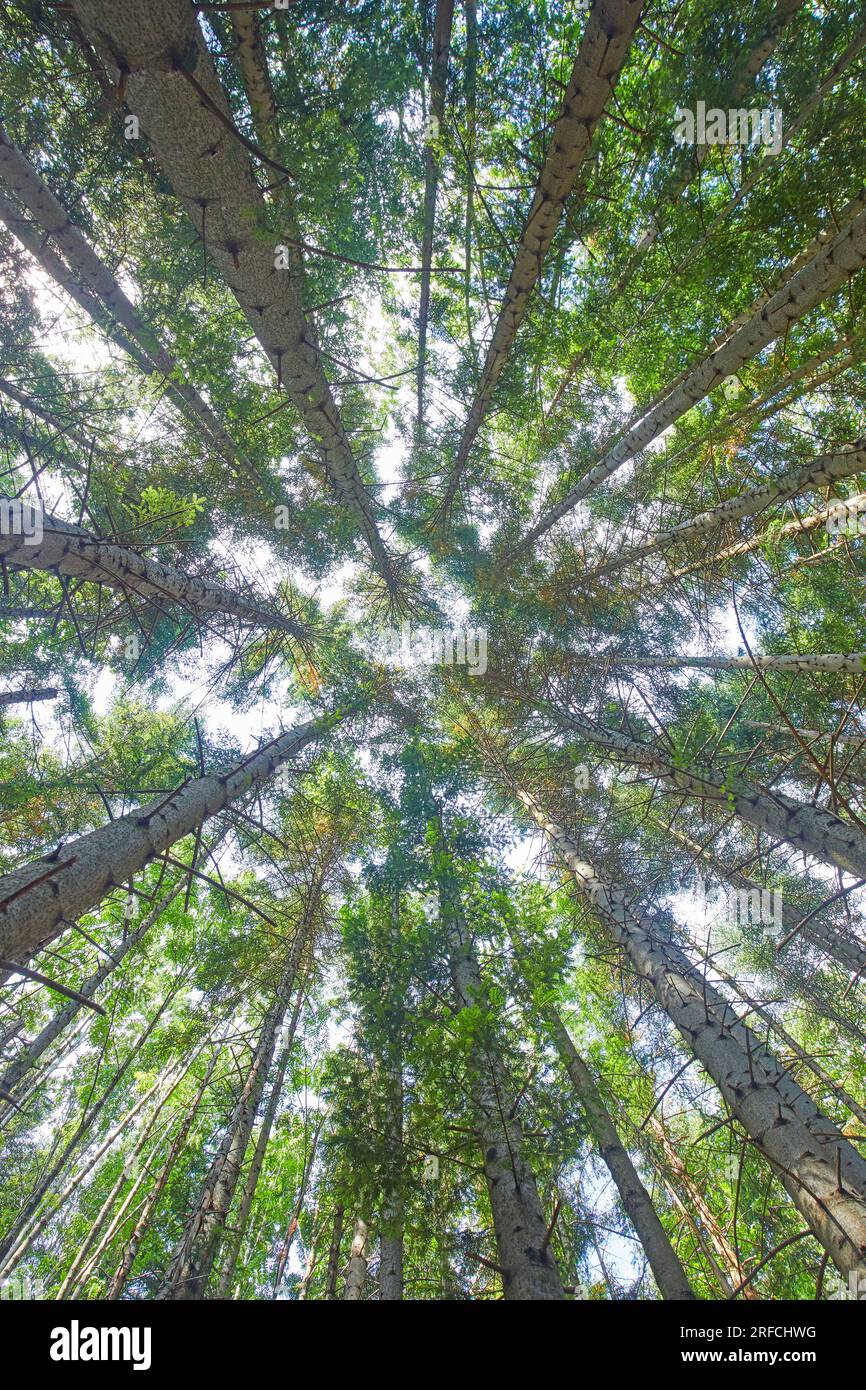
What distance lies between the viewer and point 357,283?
23.2 feet

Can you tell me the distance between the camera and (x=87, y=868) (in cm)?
293

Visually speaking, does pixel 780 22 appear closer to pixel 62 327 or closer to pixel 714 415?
pixel 714 415

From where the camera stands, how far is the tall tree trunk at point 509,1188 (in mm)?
2797

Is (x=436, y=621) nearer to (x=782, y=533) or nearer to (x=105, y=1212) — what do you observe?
(x=782, y=533)

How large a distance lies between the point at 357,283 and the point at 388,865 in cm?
817

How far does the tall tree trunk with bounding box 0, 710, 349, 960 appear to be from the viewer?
2498 mm

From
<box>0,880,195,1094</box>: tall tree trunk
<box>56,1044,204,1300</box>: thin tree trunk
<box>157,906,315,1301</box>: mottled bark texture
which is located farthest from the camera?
<box>56,1044,204,1300</box>: thin tree trunk

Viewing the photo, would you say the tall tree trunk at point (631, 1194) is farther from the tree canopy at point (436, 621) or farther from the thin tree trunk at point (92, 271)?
the thin tree trunk at point (92, 271)

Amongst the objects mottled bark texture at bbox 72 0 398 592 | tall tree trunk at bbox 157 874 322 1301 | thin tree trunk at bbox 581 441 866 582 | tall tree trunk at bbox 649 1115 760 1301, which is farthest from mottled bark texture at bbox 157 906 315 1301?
thin tree trunk at bbox 581 441 866 582

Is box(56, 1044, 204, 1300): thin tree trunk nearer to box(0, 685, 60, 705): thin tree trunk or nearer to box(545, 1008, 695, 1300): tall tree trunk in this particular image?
box(545, 1008, 695, 1300): tall tree trunk

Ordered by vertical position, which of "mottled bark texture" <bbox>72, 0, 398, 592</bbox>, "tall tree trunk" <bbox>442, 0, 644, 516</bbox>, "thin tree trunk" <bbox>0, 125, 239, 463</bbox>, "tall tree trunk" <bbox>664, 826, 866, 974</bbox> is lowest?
"tall tree trunk" <bbox>664, 826, 866, 974</bbox>

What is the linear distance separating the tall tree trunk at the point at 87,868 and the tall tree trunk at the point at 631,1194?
320 centimetres

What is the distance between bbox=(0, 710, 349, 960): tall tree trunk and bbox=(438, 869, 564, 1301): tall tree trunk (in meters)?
2.72
